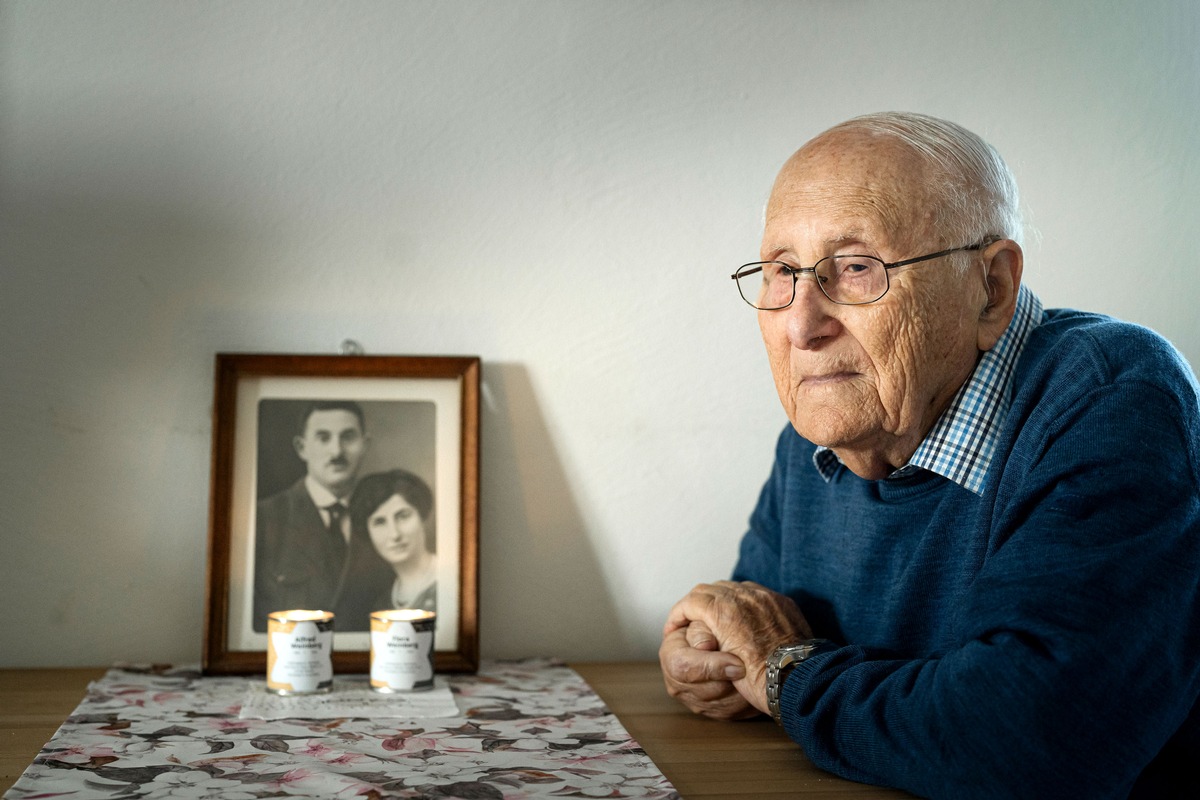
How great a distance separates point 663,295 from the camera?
1.55 metres

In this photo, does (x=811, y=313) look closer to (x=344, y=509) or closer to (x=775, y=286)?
(x=775, y=286)

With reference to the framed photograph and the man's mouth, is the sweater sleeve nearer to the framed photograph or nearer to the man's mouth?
the man's mouth

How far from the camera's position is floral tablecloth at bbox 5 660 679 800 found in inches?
34.6

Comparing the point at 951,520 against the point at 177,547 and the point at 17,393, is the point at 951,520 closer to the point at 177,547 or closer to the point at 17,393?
the point at 177,547

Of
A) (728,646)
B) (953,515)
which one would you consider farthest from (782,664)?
(953,515)

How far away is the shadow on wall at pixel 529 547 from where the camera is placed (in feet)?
4.99

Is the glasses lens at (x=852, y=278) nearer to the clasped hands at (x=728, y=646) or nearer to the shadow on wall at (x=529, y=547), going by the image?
the clasped hands at (x=728, y=646)

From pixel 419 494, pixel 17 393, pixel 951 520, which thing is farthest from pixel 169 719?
pixel 951 520

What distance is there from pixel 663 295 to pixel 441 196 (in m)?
0.37

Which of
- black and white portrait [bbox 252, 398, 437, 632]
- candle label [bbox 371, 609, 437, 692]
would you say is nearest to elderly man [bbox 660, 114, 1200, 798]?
candle label [bbox 371, 609, 437, 692]

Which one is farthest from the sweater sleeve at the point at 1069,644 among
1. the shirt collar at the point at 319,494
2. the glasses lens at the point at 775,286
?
the shirt collar at the point at 319,494

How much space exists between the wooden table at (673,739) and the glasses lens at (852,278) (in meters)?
0.48

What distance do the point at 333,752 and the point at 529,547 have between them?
573 millimetres

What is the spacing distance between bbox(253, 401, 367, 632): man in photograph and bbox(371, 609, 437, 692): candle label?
170 millimetres
